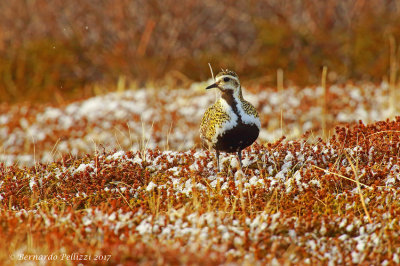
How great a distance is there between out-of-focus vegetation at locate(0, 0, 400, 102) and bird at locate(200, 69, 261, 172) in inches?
434

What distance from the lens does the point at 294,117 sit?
12844mm

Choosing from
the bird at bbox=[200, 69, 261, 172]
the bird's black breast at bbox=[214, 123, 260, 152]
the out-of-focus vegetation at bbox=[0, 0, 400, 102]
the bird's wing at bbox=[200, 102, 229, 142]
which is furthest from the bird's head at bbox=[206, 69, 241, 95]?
the out-of-focus vegetation at bbox=[0, 0, 400, 102]

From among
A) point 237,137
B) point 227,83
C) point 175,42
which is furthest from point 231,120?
point 175,42

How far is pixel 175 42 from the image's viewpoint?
1875 cm

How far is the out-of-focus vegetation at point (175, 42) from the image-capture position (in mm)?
17844

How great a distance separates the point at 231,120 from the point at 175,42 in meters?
13.3

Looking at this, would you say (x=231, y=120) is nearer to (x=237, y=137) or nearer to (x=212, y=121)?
(x=237, y=137)

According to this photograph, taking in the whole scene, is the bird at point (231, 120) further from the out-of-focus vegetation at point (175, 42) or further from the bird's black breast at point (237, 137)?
the out-of-focus vegetation at point (175, 42)

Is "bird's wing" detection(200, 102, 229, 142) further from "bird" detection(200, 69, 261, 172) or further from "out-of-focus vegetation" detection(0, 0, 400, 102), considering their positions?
"out-of-focus vegetation" detection(0, 0, 400, 102)

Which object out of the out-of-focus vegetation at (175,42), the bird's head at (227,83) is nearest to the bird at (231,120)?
the bird's head at (227,83)

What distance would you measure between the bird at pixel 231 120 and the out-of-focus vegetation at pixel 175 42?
11.0 meters

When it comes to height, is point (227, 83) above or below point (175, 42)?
below

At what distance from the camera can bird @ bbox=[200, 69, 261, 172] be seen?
19.1 feet

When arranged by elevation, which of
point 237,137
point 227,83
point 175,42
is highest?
point 175,42
